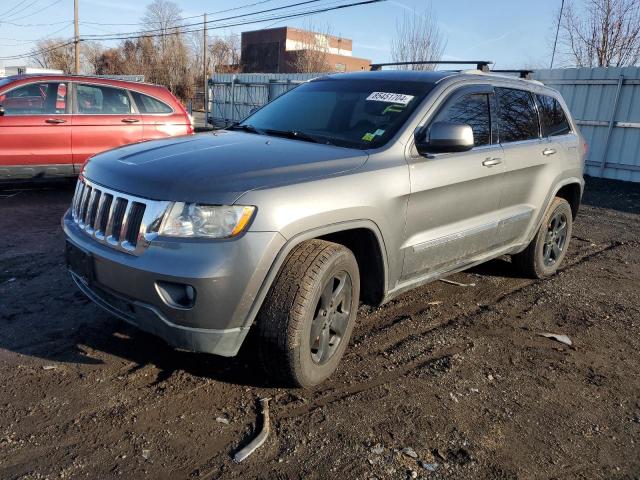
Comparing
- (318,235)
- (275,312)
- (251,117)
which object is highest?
(251,117)

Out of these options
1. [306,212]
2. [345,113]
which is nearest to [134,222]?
[306,212]

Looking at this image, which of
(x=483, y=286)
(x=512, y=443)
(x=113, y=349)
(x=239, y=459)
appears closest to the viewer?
(x=239, y=459)

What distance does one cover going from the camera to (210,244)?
2.63 meters

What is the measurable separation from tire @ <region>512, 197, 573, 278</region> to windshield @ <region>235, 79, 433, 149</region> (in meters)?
2.14

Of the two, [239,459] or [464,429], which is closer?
[239,459]

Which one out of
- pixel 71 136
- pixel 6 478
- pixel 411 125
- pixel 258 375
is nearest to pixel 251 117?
pixel 411 125

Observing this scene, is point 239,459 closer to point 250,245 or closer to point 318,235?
point 250,245

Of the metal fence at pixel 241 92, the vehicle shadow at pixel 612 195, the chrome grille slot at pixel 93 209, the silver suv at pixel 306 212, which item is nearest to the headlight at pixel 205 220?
the silver suv at pixel 306 212

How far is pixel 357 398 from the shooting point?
311 centimetres

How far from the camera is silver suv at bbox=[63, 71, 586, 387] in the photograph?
2678 millimetres

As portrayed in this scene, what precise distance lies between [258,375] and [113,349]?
3.26ft

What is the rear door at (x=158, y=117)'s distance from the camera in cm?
867

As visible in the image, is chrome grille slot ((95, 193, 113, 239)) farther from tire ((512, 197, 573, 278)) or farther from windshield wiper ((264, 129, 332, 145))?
tire ((512, 197, 573, 278))

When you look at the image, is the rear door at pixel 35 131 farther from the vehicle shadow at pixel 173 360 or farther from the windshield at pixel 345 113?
the vehicle shadow at pixel 173 360
